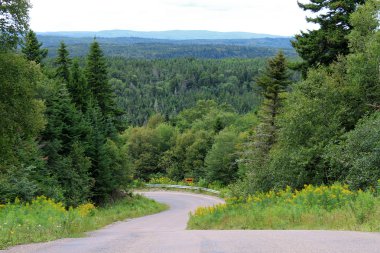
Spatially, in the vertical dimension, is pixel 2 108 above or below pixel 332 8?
below

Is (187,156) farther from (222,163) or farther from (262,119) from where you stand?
(262,119)

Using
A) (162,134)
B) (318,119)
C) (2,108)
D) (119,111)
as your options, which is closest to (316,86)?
(318,119)

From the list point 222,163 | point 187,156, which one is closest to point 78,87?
point 222,163

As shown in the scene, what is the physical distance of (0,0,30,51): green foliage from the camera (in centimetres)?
1805

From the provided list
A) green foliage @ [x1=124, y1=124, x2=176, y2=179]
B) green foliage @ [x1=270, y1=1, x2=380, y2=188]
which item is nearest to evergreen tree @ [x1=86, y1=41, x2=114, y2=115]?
green foliage @ [x1=270, y1=1, x2=380, y2=188]

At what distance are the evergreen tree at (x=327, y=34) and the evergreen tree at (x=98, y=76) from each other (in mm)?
19156

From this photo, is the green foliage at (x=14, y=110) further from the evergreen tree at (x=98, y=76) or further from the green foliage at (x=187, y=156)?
the green foliage at (x=187, y=156)

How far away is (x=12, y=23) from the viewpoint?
18.4 metres

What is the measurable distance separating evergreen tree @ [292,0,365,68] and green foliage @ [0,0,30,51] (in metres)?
17.6

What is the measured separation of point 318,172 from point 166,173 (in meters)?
68.2

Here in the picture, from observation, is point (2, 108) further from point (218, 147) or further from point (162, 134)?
point (162, 134)

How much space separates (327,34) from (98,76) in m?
21.5

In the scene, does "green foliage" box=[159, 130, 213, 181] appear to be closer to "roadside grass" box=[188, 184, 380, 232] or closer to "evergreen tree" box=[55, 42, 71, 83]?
"evergreen tree" box=[55, 42, 71, 83]

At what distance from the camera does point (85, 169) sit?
105 feet
